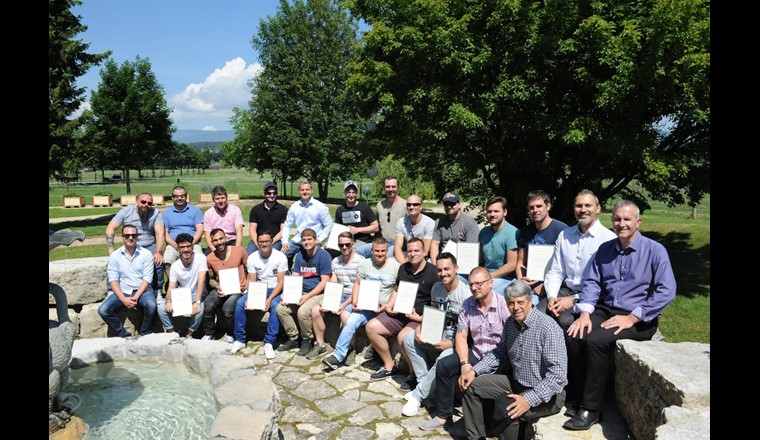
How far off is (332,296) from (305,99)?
27.7 metres

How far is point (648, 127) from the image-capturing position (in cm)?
1134

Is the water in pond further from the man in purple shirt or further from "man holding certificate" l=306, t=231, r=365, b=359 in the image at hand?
the man in purple shirt

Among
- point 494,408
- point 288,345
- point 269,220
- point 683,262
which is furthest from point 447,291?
point 683,262

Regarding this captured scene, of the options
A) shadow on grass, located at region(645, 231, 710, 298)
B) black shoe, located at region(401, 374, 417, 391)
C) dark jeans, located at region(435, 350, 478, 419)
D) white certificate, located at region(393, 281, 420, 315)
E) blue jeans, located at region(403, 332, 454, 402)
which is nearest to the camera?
dark jeans, located at region(435, 350, 478, 419)

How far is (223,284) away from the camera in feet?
23.9

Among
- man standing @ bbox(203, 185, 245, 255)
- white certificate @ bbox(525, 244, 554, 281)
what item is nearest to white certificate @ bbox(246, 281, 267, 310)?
man standing @ bbox(203, 185, 245, 255)

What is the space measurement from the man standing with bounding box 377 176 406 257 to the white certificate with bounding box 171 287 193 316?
125 inches

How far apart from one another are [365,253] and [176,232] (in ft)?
10.5

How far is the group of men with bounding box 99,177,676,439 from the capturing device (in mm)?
4480

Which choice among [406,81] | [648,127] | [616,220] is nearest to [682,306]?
[648,127]

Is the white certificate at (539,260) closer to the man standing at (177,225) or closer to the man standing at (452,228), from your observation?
the man standing at (452,228)

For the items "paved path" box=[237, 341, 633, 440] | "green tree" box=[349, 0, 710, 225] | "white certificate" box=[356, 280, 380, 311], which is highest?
"green tree" box=[349, 0, 710, 225]

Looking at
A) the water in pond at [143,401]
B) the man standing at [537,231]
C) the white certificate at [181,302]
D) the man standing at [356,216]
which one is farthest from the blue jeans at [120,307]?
the man standing at [537,231]

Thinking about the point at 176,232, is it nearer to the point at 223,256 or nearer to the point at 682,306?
the point at 223,256
